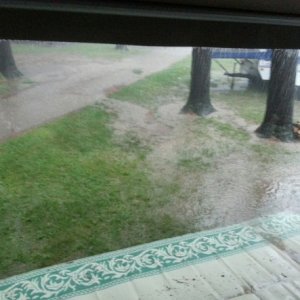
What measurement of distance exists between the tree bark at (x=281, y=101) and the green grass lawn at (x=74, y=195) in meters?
0.41

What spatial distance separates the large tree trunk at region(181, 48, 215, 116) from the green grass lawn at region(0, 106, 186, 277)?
23 centimetres

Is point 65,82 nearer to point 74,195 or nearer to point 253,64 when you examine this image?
point 74,195

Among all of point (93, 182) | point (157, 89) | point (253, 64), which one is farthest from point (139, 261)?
point (253, 64)

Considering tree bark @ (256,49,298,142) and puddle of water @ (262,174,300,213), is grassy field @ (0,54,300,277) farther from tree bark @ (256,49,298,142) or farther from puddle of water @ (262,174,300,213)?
puddle of water @ (262,174,300,213)

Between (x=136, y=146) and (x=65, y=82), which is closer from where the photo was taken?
(x=65, y=82)

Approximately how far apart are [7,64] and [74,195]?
0.44 m

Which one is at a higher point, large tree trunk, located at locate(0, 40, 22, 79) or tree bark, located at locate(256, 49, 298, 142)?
large tree trunk, located at locate(0, 40, 22, 79)

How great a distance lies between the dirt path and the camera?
97cm

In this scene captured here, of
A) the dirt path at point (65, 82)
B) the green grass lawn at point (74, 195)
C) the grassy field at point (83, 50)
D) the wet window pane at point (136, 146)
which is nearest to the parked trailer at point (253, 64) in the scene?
the wet window pane at point (136, 146)

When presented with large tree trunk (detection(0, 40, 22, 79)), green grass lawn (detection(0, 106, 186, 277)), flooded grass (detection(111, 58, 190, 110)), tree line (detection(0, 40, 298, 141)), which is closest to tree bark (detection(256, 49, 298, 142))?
tree line (detection(0, 40, 298, 141))

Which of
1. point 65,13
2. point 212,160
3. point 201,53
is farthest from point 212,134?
point 65,13

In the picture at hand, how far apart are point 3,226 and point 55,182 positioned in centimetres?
19

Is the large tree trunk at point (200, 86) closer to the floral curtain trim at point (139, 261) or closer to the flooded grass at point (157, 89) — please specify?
the flooded grass at point (157, 89)

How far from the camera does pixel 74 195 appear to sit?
3.70 feet
